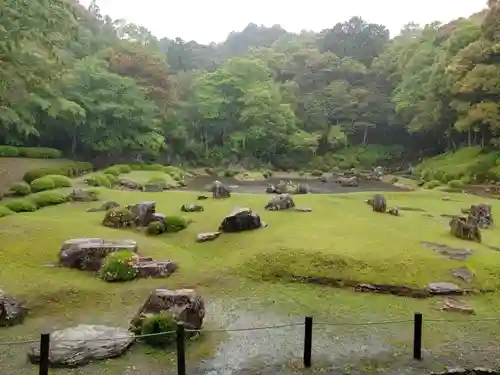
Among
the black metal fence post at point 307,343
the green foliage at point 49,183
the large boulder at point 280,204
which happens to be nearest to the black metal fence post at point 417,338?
the black metal fence post at point 307,343

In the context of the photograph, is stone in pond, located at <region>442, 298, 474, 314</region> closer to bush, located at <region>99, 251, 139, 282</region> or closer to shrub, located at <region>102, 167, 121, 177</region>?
bush, located at <region>99, 251, 139, 282</region>

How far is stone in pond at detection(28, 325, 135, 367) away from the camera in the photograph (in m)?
8.67

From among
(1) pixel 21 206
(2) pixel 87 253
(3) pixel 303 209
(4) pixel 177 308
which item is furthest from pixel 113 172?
(4) pixel 177 308

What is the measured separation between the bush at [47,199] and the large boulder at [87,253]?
30.6 feet

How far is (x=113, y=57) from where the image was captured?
4675 centimetres

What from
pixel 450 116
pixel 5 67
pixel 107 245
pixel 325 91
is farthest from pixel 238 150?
pixel 107 245

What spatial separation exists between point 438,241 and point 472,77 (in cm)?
2688

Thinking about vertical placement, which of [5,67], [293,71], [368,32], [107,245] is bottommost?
[107,245]

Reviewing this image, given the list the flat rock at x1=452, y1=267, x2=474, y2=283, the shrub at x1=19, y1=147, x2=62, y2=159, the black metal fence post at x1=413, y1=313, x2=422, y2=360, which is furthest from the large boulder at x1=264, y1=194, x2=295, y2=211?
the shrub at x1=19, y1=147, x2=62, y2=159

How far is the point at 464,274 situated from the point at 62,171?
28772 millimetres

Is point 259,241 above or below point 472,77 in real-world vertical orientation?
below

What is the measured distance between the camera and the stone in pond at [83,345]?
8.67 metres

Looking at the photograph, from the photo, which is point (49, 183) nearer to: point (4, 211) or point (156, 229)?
point (4, 211)

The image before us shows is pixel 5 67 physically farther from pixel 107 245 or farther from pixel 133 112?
pixel 133 112
